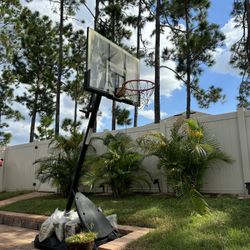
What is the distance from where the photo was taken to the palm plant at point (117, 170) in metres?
7.89

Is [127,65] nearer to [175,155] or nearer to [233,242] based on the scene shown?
[175,155]

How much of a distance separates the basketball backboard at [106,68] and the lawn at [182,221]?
1.96m

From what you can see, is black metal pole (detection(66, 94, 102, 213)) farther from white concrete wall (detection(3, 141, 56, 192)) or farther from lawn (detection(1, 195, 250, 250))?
white concrete wall (detection(3, 141, 56, 192))

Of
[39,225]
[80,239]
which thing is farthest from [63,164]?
[80,239]

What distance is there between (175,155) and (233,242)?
10.7 ft

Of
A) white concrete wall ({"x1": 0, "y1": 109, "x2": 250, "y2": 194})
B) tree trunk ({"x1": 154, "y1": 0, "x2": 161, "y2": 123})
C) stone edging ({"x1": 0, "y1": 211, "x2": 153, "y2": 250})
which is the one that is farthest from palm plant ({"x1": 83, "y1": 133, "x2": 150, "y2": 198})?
tree trunk ({"x1": 154, "y1": 0, "x2": 161, "y2": 123})

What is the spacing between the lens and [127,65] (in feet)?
21.0

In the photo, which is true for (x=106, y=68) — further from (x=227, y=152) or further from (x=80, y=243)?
(x=227, y=152)

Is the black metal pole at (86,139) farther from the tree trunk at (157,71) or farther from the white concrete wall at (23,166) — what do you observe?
the tree trunk at (157,71)

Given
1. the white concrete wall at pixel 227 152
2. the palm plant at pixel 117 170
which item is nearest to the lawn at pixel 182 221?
the palm plant at pixel 117 170

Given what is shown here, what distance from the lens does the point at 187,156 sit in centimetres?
719

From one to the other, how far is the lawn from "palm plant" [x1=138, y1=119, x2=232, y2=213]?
50 centimetres

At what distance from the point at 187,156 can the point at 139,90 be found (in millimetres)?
1958

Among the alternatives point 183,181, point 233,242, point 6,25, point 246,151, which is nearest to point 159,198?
point 183,181
